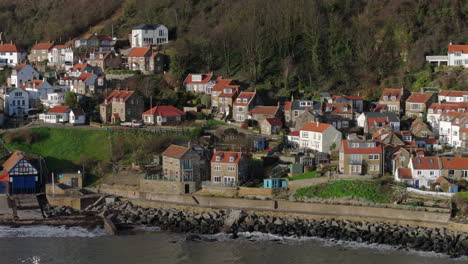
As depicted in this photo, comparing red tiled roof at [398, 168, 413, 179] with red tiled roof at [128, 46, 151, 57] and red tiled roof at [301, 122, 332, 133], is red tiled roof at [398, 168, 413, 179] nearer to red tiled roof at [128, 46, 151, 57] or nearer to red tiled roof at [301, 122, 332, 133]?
red tiled roof at [301, 122, 332, 133]

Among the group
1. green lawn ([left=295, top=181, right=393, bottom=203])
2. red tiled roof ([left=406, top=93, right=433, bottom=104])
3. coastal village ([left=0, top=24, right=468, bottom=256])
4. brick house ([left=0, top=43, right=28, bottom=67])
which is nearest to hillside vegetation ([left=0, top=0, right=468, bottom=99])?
coastal village ([left=0, top=24, right=468, bottom=256])

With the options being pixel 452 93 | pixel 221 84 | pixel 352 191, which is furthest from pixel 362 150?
pixel 221 84

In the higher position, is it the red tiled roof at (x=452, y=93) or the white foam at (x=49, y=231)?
the red tiled roof at (x=452, y=93)

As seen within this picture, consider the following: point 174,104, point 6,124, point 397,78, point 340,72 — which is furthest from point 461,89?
point 6,124

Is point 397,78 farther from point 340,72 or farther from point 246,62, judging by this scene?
point 246,62

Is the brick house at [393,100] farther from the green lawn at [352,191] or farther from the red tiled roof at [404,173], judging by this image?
the green lawn at [352,191]

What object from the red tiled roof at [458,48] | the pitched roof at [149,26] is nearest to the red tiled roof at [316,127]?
the red tiled roof at [458,48]
